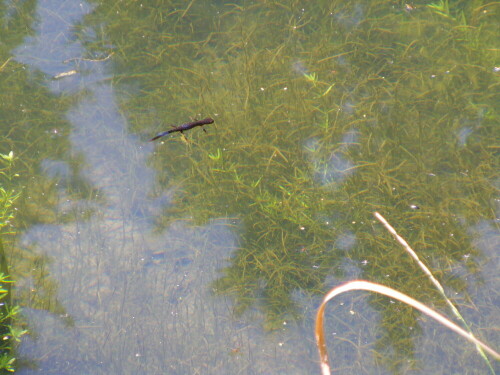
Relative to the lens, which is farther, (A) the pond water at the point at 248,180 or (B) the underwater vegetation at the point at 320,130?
(B) the underwater vegetation at the point at 320,130

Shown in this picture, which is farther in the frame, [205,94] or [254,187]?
[205,94]

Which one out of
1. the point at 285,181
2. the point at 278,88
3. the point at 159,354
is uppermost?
the point at 278,88

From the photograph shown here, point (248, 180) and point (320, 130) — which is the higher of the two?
point (320, 130)

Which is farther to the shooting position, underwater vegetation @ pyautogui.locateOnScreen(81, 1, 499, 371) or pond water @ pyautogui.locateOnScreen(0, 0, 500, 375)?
underwater vegetation @ pyautogui.locateOnScreen(81, 1, 499, 371)

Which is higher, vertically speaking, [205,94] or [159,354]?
[205,94]

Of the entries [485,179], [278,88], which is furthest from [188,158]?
[485,179]

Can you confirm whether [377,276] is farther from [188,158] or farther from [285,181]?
[188,158]

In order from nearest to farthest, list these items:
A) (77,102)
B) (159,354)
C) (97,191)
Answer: (159,354)
(97,191)
(77,102)

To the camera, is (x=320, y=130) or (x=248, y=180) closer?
(x=248, y=180)
